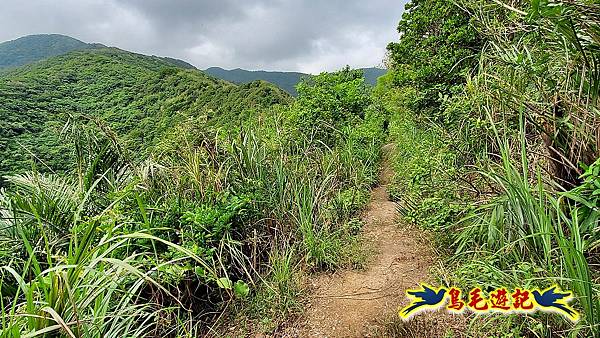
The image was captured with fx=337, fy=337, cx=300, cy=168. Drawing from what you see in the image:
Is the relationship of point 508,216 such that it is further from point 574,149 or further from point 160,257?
point 160,257

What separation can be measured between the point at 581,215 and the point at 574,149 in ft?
1.15

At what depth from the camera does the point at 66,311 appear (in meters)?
1.24

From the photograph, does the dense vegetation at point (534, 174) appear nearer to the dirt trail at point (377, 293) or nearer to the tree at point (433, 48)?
the dirt trail at point (377, 293)

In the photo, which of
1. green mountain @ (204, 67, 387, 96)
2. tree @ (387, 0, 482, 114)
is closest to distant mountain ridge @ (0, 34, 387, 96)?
green mountain @ (204, 67, 387, 96)

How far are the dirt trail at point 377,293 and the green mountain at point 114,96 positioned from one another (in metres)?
13.4

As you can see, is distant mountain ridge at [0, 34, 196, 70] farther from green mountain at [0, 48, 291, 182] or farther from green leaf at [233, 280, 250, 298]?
green leaf at [233, 280, 250, 298]

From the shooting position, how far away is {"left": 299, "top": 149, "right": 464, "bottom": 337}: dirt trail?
6.01 feet

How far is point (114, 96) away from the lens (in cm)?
2905

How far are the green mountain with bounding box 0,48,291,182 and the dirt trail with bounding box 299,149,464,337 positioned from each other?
1338 centimetres

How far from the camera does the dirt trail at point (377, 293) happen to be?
183 centimetres

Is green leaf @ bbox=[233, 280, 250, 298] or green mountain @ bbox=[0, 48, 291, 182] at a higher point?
green mountain @ bbox=[0, 48, 291, 182]

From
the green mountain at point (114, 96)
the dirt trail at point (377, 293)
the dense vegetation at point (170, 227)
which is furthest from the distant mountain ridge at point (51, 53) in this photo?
the dirt trail at point (377, 293)

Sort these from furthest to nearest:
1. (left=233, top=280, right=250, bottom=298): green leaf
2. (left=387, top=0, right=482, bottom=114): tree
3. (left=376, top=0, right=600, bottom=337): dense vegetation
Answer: (left=387, top=0, right=482, bottom=114): tree, (left=233, top=280, right=250, bottom=298): green leaf, (left=376, top=0, right=600, bottom=337): dense vegetation

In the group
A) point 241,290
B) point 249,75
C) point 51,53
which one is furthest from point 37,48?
point 241,290
